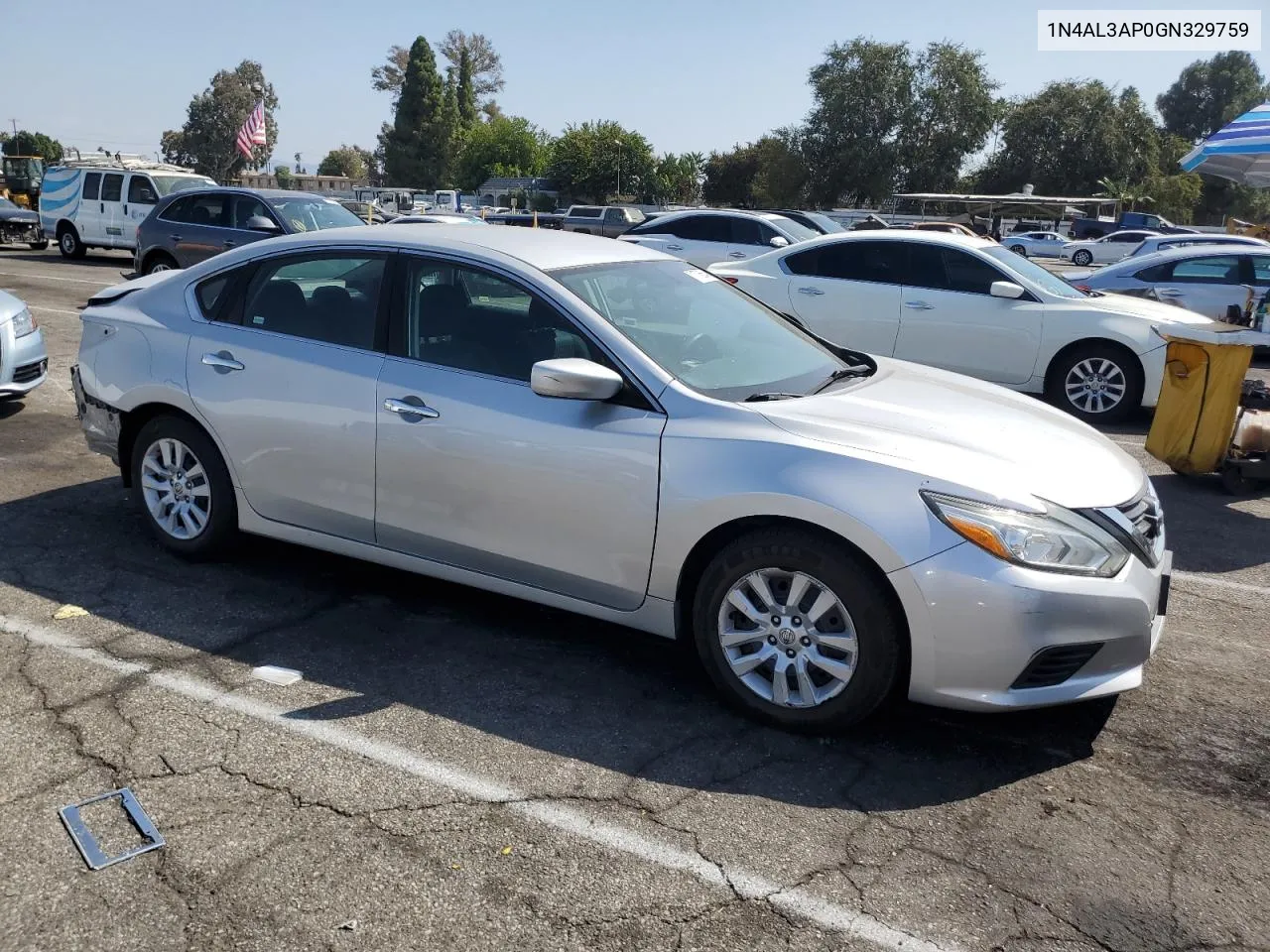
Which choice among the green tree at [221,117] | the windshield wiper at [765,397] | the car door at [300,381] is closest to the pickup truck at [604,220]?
the car door at [300,381]

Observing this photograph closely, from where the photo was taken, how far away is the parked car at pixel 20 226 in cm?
2588

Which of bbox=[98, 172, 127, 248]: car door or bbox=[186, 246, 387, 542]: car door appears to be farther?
bbox=[98, 172, 127, 248]: car door

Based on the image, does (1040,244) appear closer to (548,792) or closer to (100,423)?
(100,423)

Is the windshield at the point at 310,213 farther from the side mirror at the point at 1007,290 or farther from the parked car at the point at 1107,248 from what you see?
Result: the parked car at the point at 1107,248

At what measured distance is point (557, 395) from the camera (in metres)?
3.89

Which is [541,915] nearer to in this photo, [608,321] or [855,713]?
[855,713]

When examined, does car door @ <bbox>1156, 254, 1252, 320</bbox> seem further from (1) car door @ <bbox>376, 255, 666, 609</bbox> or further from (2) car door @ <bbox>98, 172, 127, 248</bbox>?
(2) car door @ <bbox>98, 172, 127, 248</bbox>

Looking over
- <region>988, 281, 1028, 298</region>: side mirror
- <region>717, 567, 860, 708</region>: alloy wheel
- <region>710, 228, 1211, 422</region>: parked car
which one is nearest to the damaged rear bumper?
<region>717, 567, 860, 708</region>: alloy wheel

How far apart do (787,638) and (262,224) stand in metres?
12.4

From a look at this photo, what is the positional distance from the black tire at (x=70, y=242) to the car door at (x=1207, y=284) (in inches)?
822

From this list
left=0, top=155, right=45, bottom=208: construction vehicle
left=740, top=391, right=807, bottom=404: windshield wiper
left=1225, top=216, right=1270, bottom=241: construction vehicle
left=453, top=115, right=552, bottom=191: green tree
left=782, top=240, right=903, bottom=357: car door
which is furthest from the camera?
left=453, top=115, right=552, bottom=191: green tree

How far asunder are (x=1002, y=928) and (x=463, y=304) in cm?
302

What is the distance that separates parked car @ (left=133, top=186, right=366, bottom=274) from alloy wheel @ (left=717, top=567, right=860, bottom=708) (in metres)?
12.1

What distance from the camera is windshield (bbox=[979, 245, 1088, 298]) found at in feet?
31.7
